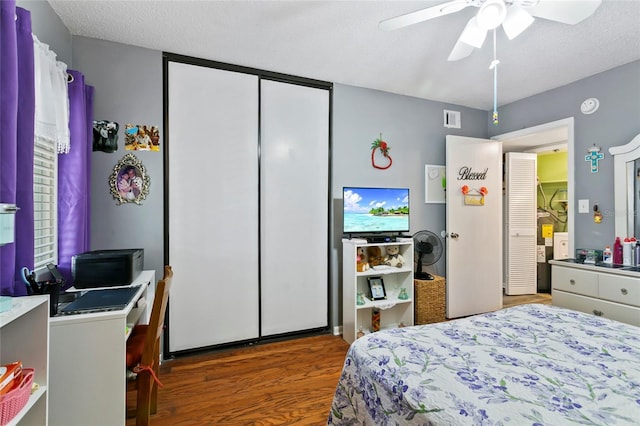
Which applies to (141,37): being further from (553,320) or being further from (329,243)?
(553,320)

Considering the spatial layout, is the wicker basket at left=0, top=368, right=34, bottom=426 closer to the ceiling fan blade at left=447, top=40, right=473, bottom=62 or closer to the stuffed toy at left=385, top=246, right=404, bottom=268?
the ceiling fan blade at left=447, top=40, right=473, bottom=62

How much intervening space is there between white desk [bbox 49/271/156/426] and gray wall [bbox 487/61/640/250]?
3765mm

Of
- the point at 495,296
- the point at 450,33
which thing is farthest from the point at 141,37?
the point at 495,296

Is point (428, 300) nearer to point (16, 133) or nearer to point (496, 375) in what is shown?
point (496, 375)

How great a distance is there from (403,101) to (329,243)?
1.80 metres

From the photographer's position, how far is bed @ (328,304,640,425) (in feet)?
3.01

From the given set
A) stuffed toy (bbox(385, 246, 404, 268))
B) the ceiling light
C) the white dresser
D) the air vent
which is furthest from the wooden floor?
the air vent

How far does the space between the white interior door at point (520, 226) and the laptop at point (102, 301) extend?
192 inches

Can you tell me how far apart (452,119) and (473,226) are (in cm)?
131

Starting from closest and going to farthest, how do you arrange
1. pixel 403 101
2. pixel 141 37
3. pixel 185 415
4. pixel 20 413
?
pixel 20 413
pixel 185 415
pixel 141 37
pixel 403 101

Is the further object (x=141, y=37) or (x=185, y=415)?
(x=141, y=37)

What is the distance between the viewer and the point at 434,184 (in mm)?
3576

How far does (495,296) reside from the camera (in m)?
3.66

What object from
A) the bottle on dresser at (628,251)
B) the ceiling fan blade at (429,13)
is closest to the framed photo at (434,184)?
the bottle on dresser at (628,251)
